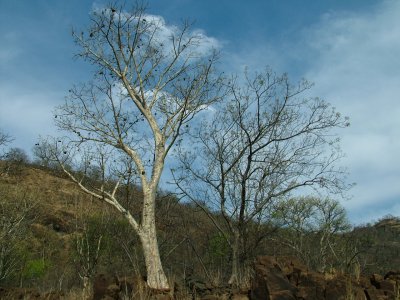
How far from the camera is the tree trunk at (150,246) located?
15.5 metres

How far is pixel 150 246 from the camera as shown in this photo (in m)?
16.5

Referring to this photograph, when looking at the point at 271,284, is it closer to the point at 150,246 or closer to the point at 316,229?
the point at 150,246

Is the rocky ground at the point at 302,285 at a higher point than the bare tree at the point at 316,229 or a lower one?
lower

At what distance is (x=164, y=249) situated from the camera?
93.3 ft

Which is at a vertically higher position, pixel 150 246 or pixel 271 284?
pixel 150 246

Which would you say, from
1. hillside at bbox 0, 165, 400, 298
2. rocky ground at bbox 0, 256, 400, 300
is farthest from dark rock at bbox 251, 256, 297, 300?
hillside at bbox 0, 165, 400, 298

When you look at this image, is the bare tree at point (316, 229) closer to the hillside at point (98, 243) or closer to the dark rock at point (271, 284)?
the hillside at point (98, 243)

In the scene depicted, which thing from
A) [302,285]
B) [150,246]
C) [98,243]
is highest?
[98,243]

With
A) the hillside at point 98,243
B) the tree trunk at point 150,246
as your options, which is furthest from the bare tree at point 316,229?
the tree trunk at point 150,246

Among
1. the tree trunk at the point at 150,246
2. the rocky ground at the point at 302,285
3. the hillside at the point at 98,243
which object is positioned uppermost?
the hillside at the point at 98,243

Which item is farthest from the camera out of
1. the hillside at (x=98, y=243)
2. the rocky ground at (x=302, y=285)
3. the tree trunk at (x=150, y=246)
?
the hillside at (x=98, y=243)

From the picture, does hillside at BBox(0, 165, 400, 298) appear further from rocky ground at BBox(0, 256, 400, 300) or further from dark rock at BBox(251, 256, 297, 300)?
dark rock at BBox(251, 256, 297, 300)

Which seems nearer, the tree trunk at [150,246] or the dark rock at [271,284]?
the dark rock at [271,284]

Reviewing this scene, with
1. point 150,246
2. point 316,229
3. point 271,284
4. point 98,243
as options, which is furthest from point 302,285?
point 316,229
